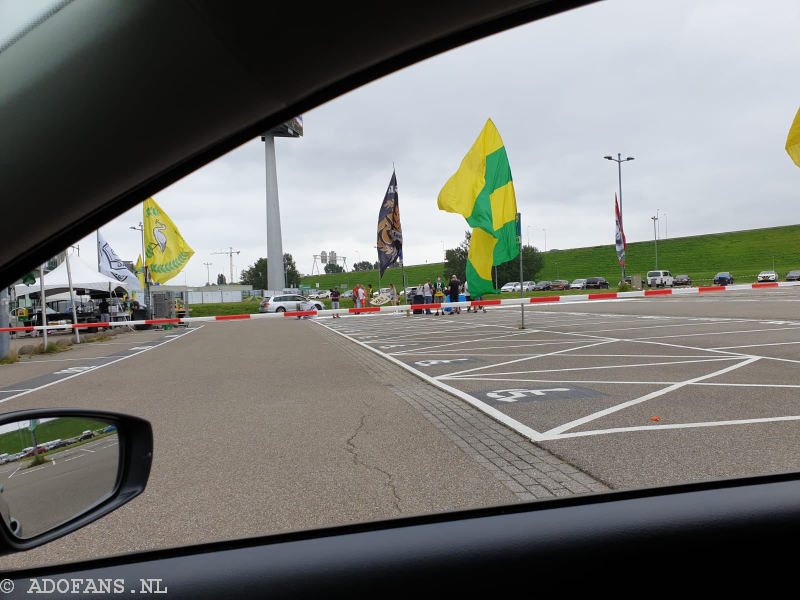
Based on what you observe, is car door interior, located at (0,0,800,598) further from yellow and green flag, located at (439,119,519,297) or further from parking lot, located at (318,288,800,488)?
yellow and green flag, located at (439,119,519,297)

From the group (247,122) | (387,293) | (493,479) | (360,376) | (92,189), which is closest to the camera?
(92,189)

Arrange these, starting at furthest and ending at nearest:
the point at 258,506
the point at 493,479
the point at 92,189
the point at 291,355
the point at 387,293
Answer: the point at 387,293, the point at 291,355, the point at 493,479, the point at 258,506, the point at 92,189

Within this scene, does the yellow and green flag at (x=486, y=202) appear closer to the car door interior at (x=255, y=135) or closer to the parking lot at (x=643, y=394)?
the parking lot at (x=643, y=394)

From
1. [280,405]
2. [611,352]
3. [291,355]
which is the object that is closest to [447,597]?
[280,405]

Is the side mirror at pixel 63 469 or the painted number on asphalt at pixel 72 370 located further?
the painted number on asphalt at pixel 72 370

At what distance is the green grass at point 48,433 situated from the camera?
43.7 inches

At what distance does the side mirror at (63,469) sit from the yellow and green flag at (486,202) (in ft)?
38.9

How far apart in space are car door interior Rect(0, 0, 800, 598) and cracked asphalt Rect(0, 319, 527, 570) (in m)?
0.38

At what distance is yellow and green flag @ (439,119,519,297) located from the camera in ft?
42.8

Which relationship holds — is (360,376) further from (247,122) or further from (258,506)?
(247,122)

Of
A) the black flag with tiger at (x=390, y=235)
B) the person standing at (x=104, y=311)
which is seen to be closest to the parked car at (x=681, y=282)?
the black flag with tiger at (x=390, y=235)

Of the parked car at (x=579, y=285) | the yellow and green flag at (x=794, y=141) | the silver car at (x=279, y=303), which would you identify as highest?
the yellow and green flag at (x=794, y=141)

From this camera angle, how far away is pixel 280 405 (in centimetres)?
675

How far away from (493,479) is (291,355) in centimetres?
953
